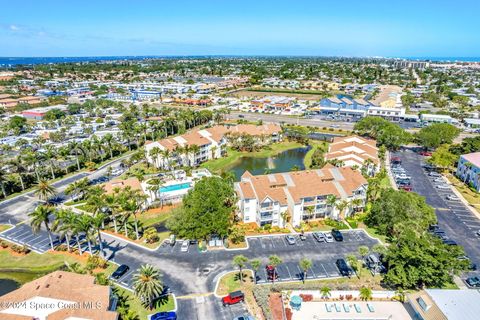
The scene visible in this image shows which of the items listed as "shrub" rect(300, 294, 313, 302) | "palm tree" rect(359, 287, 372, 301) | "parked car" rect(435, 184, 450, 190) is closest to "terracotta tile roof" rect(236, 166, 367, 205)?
"shrub" rect(300, 294, 313, 302)

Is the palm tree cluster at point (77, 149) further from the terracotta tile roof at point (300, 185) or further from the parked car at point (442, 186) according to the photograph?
the parked car at point (442, 186)

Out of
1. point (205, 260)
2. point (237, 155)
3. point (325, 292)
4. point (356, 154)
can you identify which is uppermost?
point (356, 154)

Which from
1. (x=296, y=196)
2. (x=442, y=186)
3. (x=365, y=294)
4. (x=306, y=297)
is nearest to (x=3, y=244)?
(x=306, y=297)

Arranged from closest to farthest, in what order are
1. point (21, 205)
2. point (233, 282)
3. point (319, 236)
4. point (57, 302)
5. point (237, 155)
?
point (57, 302) < point (233, 282) < point (319, 236) < point (21, 205) < point (237, 155)

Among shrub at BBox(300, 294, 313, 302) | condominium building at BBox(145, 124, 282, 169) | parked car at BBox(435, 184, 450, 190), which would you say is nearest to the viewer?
shrub at BBox(300, 294, 313, 302)

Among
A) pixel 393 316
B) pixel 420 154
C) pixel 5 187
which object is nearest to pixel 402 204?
pixel 393 316

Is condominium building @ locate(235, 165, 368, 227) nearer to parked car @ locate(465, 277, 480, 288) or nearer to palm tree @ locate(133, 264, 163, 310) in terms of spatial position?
parked car @ locate(465, 277, 480, 288)

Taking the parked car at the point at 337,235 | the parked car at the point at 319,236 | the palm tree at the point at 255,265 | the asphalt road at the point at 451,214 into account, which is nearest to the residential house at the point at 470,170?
the asphalt road at the point at 451,214

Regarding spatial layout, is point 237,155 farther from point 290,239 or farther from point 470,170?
point 470,170
